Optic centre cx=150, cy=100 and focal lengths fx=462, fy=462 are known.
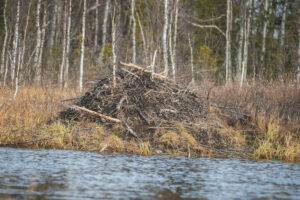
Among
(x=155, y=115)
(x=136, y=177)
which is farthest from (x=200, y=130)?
(x=136, y=177)

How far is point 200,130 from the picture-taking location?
38.7 ft

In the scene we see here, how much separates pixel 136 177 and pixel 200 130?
4.78m

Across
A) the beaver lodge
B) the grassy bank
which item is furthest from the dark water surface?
the beaver lodge

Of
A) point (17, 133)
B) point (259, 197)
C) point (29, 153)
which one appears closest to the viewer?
point (259, 197)

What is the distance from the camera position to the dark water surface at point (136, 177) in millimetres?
6105

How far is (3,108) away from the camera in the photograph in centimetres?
1238

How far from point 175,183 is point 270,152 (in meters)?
3.95

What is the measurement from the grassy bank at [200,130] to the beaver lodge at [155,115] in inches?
1.3

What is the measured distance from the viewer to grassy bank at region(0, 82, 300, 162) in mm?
10570

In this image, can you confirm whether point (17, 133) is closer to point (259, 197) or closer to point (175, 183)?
point (175, 183)

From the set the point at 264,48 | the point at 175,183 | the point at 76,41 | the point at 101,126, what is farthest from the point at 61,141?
the point at 76,41

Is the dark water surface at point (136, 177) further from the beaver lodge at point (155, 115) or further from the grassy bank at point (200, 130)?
the beaver lodge at point (155, 115)

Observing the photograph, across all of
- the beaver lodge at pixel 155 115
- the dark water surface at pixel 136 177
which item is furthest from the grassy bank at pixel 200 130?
the dark water surface at pixel 136 177

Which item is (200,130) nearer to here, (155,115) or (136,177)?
(155,115)
